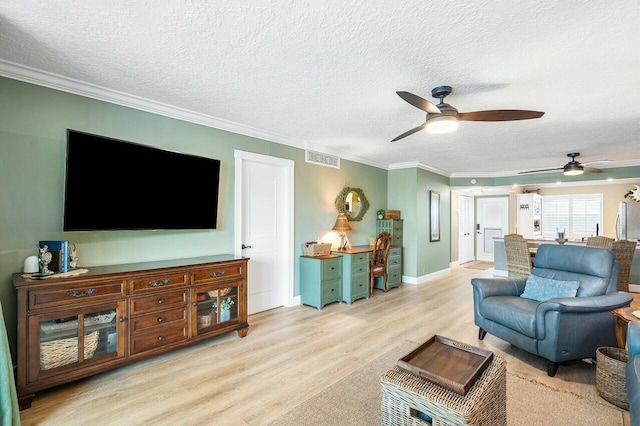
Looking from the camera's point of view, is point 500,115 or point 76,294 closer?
point 76,294

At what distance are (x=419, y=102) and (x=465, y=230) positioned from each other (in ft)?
25.7

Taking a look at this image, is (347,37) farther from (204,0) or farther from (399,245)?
(399,245)

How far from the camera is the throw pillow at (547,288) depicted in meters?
2.95

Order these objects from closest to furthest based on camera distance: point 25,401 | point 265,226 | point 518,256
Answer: point 25,401, point 265,226, point 518,256

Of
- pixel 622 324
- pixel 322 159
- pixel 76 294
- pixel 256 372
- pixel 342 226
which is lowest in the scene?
pixel 256 372

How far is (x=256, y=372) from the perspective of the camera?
2.67 m

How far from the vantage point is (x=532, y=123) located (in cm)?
371

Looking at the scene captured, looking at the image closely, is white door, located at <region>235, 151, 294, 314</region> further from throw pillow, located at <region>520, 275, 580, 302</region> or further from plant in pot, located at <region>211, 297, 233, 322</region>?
throw pillow, located at <region>520, 275, 580, 302</region>

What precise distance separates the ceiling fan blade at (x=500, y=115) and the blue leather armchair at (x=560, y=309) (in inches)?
61.4

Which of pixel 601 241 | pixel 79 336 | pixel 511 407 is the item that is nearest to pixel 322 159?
pixel 79 336

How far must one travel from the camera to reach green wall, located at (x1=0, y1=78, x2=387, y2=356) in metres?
2.42

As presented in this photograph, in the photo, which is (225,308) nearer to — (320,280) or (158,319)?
(158,319)

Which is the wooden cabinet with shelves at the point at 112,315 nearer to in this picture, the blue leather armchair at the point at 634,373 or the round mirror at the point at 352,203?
the round mirror at the point at 352,203

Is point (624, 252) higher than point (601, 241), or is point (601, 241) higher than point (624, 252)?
point (601, 241)
